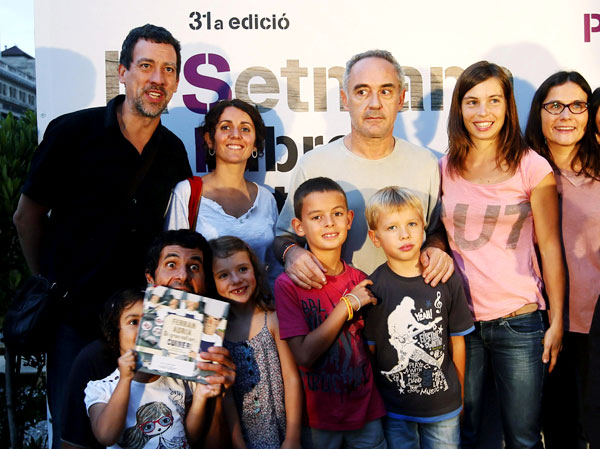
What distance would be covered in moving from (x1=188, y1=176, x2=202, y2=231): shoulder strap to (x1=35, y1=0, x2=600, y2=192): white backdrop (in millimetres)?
746

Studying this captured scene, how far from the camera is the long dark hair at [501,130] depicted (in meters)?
2.79

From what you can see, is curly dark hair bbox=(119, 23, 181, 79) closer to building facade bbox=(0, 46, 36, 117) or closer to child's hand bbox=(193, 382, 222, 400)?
child's hand bbox=(193, 382, 222, 400)

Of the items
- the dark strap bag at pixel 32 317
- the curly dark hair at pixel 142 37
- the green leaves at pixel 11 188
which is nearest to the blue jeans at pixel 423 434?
the dark strap bag at pixel 32 317

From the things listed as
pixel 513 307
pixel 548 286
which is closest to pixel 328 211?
A: pixel 513 307

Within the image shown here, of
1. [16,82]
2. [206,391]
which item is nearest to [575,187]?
[206,391]

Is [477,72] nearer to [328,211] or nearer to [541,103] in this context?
[541,103]

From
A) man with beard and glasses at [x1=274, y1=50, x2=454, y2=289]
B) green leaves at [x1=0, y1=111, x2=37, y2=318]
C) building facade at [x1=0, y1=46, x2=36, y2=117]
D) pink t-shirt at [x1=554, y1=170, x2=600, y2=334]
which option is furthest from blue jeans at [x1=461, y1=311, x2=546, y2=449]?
building facade at [x1=0, y1=46, x2=36, y2=117]

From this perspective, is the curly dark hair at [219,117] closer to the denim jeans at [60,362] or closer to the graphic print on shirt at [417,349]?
the denim jeans at [60,362]

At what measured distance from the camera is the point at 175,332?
2174 mm

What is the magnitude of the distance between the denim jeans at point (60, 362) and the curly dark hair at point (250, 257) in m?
0.90

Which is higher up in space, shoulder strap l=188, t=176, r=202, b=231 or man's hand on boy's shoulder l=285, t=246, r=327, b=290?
shoulder strap l=188, t=176, r=202, b=231

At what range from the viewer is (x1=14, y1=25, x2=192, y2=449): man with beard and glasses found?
109 inches

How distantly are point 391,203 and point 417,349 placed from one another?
28.0 inches

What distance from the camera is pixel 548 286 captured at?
275 centimetres
